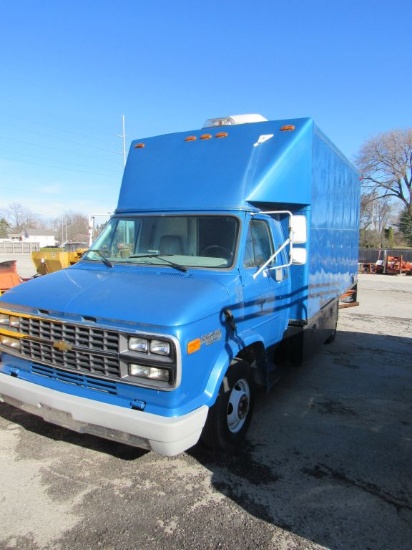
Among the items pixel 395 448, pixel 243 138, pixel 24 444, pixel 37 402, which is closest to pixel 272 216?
pixel 243 138

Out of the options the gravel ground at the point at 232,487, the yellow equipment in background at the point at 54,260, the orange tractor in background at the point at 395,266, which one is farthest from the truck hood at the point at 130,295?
the orange tractor in background at the point at 395,266

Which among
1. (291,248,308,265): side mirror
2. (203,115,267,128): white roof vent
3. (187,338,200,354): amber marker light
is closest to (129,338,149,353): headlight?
(187,338,200,354): amber marker light

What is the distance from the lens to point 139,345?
3.10 metres

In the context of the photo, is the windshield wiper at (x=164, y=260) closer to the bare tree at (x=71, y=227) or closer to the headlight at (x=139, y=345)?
the headlight at (x=139, y=345)

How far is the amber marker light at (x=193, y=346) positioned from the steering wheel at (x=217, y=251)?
1189mm

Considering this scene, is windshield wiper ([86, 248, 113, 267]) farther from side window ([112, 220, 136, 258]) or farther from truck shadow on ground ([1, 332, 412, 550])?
truck shadow on ground ([1, 332, 412, 550])

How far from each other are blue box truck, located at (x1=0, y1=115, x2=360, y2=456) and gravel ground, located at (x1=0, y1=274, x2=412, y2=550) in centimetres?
45

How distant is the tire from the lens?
3.66 m

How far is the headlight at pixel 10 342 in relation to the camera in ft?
12.3

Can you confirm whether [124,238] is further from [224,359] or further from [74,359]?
[224,359]

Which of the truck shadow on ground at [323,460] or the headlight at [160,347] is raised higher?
the headlight at [160,347]

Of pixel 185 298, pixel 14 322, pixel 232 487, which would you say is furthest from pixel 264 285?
pixel 14 322

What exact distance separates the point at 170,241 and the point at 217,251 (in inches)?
23.8

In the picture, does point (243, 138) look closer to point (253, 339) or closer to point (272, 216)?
point (272, 216)
